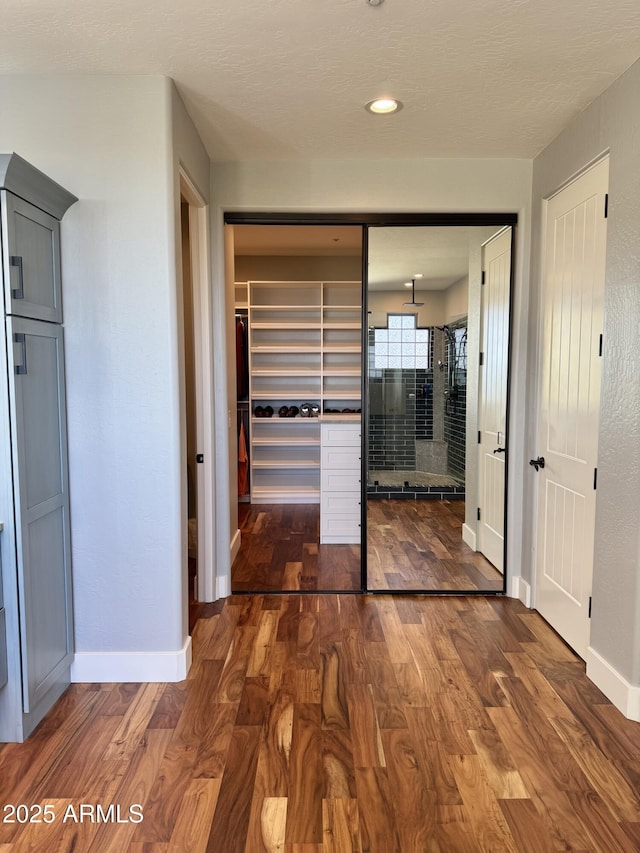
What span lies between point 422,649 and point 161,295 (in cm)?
213

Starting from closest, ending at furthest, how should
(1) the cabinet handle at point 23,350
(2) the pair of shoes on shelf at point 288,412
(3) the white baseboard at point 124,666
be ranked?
(1) the cabinet handle at point 23,350
(3) the white baseboard at point 124,666
(2) the pair of shoes on shelf at point 288,412

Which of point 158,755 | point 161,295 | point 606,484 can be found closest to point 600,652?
point 606,484

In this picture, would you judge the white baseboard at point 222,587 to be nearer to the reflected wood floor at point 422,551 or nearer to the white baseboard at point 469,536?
the reflected wood floor at point 422,551

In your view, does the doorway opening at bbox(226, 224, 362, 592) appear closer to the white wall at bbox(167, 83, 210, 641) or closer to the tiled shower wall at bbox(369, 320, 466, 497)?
the tiled shower wall at bbox(369, 320, 466, 497)

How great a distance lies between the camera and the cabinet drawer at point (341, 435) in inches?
177

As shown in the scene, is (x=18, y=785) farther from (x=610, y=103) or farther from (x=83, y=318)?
(x=610, y=103)

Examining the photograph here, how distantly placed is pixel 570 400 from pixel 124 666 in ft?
8.31

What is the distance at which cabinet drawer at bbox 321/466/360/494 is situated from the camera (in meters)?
4.50

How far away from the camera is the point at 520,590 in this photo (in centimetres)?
348

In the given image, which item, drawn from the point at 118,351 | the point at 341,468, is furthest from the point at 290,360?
the point at 118,351

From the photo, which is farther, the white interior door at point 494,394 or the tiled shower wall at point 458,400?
the tiled shower wall at point 458,400

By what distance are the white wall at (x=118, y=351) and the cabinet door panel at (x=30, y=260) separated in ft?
0.26

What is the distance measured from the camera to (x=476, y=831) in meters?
1.68

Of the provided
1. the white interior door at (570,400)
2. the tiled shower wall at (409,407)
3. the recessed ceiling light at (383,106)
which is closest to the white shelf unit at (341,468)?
the tiled shower wall at (409,407)
